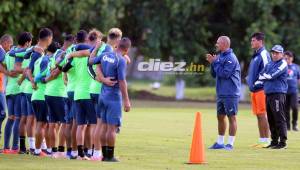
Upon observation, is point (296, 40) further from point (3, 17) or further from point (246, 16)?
point (3, 17)

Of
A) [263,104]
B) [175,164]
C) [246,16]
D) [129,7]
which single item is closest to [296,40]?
[246,16]

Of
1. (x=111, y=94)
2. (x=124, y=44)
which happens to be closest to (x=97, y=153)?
(x=111, y=94)

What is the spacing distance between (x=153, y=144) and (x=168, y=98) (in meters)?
32.0

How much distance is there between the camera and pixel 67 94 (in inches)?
694

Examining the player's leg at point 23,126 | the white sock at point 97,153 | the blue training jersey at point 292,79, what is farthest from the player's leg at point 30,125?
the blue training jersey at point 292,79

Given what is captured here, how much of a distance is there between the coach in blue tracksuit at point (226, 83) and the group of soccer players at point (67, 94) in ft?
9.79

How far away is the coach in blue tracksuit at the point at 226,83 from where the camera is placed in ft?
66.1

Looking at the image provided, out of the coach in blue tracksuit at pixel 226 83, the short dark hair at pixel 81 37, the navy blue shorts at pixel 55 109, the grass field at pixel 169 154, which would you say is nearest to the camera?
the grass field at pixel 169 154

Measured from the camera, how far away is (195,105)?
46625 mm

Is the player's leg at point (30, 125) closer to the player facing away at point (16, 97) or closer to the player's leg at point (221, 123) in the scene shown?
the player facing away at point (16, 97)

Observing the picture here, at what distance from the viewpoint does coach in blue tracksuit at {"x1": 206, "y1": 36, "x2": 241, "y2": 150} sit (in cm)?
2016

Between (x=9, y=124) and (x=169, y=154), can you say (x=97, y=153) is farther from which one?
(x=9, y=124)

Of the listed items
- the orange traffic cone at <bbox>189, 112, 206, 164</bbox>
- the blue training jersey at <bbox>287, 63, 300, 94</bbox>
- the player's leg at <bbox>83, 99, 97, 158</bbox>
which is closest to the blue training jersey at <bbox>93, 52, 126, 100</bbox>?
the player's leg at <bbox>83, 99, 97, 158</bbox>

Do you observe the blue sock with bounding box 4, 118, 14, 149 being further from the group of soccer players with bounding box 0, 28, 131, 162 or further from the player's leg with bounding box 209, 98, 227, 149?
the player's leg with bounding box 209, 98, 227, 149
